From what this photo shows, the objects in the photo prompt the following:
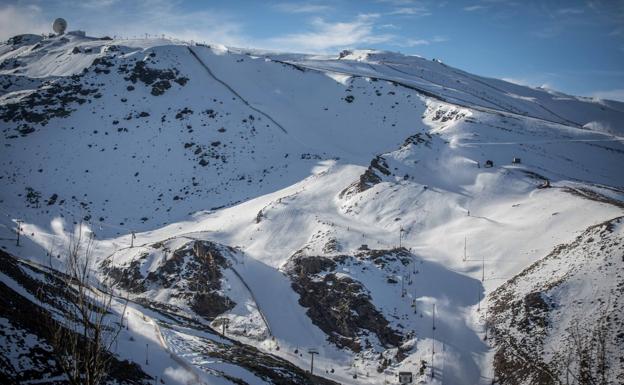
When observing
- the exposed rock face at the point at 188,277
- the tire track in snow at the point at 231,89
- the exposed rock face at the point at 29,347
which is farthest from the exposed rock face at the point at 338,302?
the tire track in snow at the point at 231,89

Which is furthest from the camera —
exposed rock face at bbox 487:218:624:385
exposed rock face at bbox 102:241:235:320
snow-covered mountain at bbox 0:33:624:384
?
exposed rock face at bbox 102:241:235:320

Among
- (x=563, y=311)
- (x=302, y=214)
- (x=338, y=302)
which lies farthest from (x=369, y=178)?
(x=563, y=311)

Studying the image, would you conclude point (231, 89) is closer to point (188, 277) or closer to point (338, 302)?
point (188, 277)

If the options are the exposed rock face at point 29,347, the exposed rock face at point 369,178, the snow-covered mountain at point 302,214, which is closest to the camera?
the exposed rock face at point 29,347

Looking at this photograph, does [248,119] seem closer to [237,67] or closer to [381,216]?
[237,67]

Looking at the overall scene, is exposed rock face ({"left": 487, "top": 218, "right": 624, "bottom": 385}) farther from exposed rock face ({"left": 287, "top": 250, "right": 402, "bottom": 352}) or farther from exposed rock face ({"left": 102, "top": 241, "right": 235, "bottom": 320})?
exposed rock face ({"left": 102, "top": 241, "right": 235, "bottom": 320})

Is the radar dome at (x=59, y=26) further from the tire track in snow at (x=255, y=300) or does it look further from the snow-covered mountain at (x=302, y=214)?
the tire track in snow at (x=255, y=300)

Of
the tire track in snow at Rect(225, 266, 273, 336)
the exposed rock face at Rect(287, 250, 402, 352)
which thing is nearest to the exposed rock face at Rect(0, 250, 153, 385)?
the tire track in snow at Rect(225, 266, 273, 336)
